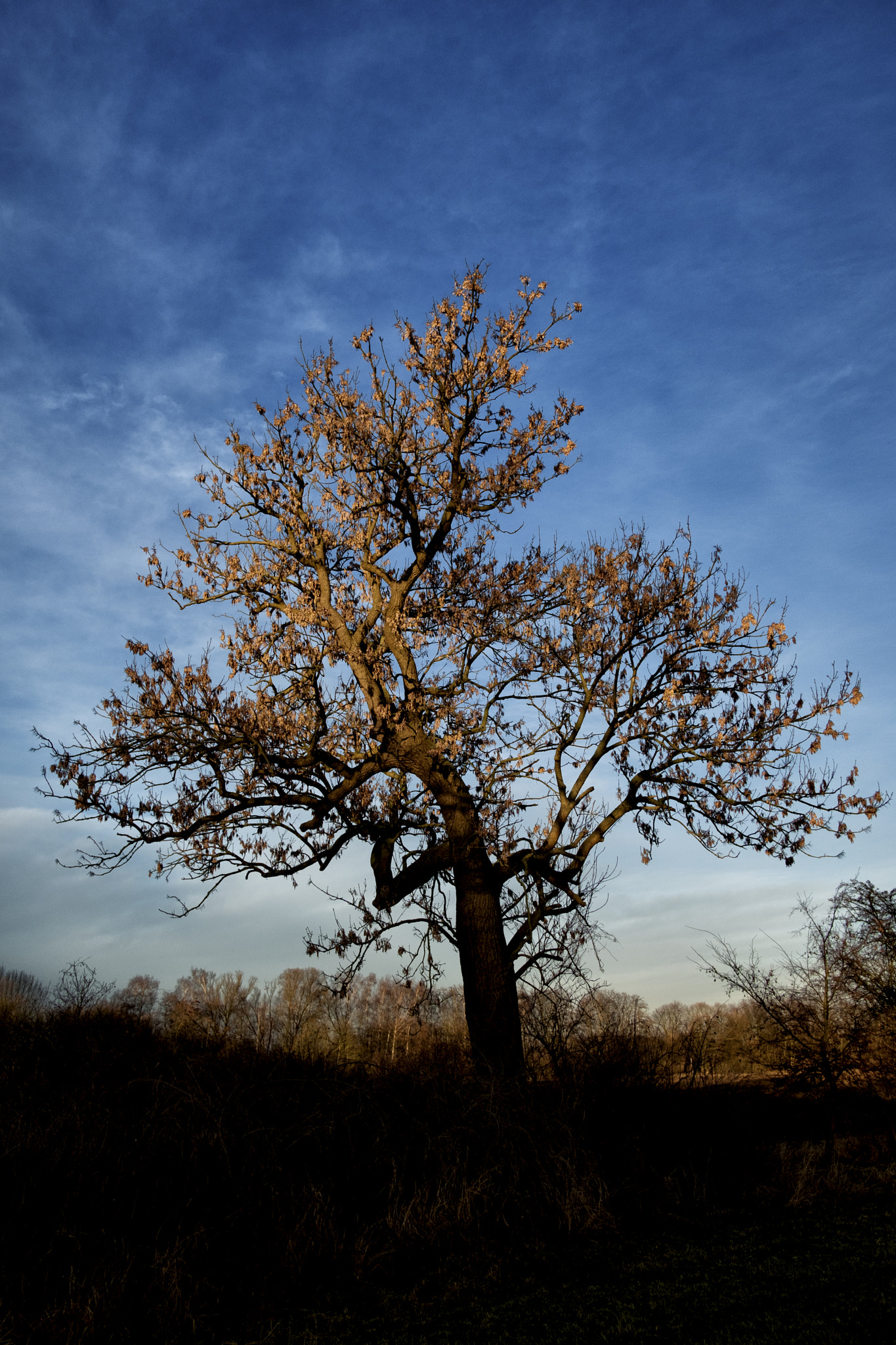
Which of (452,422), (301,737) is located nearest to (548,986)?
(301,737)

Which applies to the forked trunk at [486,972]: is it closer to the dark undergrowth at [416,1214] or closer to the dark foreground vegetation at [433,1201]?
the dark foreground vegetation at [433,1201]

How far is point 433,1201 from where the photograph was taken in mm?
5488

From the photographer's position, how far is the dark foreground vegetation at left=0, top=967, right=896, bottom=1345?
4.25 m

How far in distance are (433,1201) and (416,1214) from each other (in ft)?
0.59

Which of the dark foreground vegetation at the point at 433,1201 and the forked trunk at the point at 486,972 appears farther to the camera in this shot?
the forked trunk at the point at 486,972

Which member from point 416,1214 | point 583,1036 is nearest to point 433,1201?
point 416,1214

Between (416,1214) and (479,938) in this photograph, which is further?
(479,938)

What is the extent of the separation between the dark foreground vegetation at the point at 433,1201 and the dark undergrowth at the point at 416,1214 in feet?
0.06

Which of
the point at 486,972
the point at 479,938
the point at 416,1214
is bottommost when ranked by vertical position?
the point at 416,1214

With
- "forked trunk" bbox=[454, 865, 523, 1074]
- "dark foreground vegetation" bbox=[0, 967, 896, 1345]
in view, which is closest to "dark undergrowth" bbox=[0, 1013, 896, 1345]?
"dark foreground vegetation" bbox=[0, 967, 896, 1345]

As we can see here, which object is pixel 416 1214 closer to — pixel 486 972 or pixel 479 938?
pixel 486 972

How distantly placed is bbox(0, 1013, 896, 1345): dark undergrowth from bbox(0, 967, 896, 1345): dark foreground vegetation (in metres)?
0.02

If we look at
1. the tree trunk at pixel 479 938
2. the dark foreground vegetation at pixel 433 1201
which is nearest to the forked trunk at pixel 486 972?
the tree trunk at pixel 479 938

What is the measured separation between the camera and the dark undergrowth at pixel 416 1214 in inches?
166
